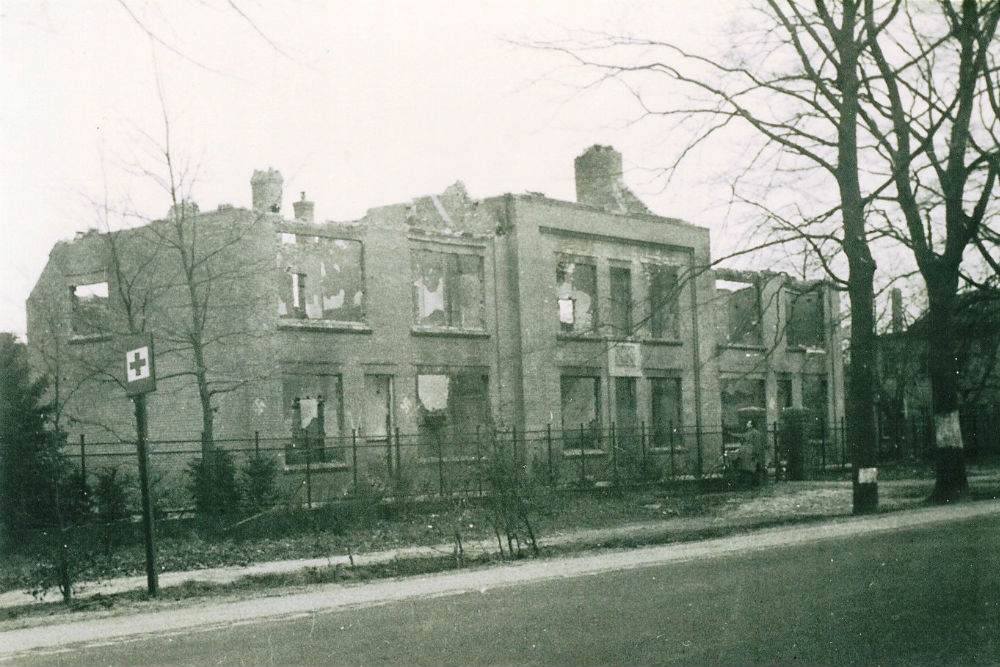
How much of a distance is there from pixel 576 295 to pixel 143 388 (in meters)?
22.9

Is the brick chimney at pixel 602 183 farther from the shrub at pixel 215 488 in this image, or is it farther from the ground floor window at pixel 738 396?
the shrub at pixel 215 488

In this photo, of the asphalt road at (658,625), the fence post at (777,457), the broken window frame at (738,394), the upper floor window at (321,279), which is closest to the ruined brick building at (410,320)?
the upper floor window at (321,279)

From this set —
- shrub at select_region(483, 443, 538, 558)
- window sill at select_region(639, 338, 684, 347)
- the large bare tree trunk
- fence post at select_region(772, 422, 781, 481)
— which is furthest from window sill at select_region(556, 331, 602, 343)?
shrub at select_region(483, 443, 538, 558)

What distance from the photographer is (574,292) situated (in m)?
32.3

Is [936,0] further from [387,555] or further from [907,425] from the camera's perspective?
[907,425]

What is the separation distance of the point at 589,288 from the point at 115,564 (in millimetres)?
20849

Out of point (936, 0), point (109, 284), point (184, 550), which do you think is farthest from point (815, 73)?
point (109, 284)

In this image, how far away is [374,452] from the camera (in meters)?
26.7

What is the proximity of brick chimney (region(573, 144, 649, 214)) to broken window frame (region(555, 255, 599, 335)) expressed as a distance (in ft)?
9.22

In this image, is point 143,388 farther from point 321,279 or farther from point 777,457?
point 777,457

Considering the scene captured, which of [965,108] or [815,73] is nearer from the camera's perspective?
[815,73]

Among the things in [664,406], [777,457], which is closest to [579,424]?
[664,406]

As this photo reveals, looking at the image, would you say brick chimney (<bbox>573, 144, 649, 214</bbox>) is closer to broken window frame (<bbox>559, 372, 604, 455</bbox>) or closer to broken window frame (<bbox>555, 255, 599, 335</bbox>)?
broken window frame (<bbox>555, 255, 599, 335</bbox>)

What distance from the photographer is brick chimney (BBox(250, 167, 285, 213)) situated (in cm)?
2769
